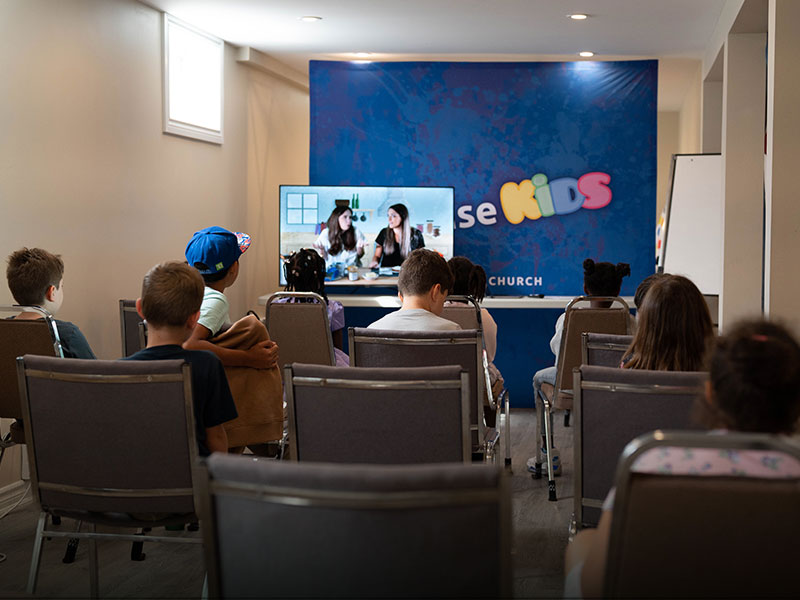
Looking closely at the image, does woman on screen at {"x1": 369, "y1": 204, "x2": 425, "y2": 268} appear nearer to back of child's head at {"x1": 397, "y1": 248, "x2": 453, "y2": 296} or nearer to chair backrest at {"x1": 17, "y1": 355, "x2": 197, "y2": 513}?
back of child's head at {"x1": 397, "y1": 248, "x2": 453, "y2": 296}

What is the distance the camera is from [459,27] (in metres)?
6.43

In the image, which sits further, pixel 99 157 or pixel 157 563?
pixel 99 157

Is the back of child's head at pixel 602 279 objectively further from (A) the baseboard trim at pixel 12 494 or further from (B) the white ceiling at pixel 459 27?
(A) the baseboard trim at pixel 12 494

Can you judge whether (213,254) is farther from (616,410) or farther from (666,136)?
(666,136)

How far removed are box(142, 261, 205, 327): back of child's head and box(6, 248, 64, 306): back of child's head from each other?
4.46 feet

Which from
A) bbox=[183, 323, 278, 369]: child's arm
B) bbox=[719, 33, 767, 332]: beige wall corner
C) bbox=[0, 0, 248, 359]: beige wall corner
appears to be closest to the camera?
bbox=[183, 323, 278, 369]: child's arm

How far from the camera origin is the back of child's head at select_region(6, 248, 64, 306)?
353cm

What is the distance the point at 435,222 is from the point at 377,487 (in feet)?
19.3

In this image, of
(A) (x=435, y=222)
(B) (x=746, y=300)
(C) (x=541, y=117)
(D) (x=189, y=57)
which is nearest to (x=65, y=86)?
(D) (x=189, y=57)

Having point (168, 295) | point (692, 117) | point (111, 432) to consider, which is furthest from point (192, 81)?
point (692, 117)

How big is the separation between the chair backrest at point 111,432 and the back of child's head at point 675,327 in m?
1.32

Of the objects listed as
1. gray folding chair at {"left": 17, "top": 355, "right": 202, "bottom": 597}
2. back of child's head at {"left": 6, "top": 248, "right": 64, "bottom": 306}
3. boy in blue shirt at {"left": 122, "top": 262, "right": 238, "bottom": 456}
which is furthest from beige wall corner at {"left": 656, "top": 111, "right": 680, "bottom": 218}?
gray folding chair at {"left": 17, "top": 355, "right": 202, "bottom": 597}

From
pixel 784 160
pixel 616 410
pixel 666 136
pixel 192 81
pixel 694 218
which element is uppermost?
pixel 666 136

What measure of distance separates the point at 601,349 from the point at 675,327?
789 mm
